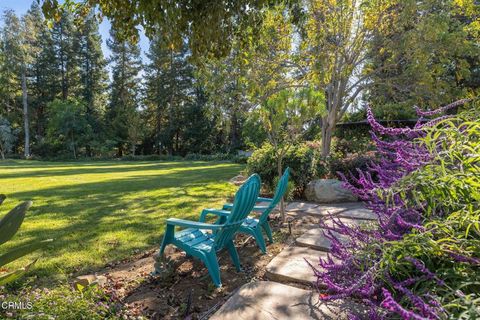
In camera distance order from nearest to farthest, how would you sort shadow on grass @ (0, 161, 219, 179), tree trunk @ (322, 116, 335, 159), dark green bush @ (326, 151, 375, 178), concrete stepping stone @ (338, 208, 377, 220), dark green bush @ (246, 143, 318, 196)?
concrete stepping stone @ (338, 208, 377, 220) < dark green bush @ (246, 143, 318, 196) < dark green bush @ (326, 151, 375, 178) < tree trunk @ (322, 116, 335, 159) < shadow on grass @ (0, 161, 219, 179)

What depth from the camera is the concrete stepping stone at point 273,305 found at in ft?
7.18

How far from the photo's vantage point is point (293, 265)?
9.93 ft

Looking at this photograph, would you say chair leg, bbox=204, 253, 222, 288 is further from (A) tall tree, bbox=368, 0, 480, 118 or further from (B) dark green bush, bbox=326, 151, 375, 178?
(A) tall tree, bbox=368, 0, 480, 118

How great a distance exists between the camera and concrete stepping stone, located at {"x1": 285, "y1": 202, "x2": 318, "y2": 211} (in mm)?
5699

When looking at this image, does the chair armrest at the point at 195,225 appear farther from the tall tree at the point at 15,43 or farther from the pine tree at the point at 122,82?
the pine tree at the point at 122,82

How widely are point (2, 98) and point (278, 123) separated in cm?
3950

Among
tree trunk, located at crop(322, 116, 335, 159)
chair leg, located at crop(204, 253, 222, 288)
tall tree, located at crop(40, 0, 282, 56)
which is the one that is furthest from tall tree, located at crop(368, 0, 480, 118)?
chair leg, located at crop(204, 253, 222, 288)

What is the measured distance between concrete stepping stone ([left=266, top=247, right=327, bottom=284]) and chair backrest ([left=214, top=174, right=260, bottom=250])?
53 centimetres

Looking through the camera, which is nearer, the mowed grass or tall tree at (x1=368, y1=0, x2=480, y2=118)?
the mowed grass

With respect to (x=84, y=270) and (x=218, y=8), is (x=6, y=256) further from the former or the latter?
(x=218, y=8)

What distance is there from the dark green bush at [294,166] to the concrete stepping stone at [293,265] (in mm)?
3449

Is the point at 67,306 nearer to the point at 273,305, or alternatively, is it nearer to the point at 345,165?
the point at 273,305

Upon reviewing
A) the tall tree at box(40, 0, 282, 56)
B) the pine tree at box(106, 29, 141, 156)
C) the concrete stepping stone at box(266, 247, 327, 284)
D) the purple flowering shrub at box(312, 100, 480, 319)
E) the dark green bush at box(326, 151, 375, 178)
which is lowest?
the concrete stepping stone at box(266, 247, 327, 284)

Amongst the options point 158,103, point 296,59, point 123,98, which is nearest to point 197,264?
point 296,59
